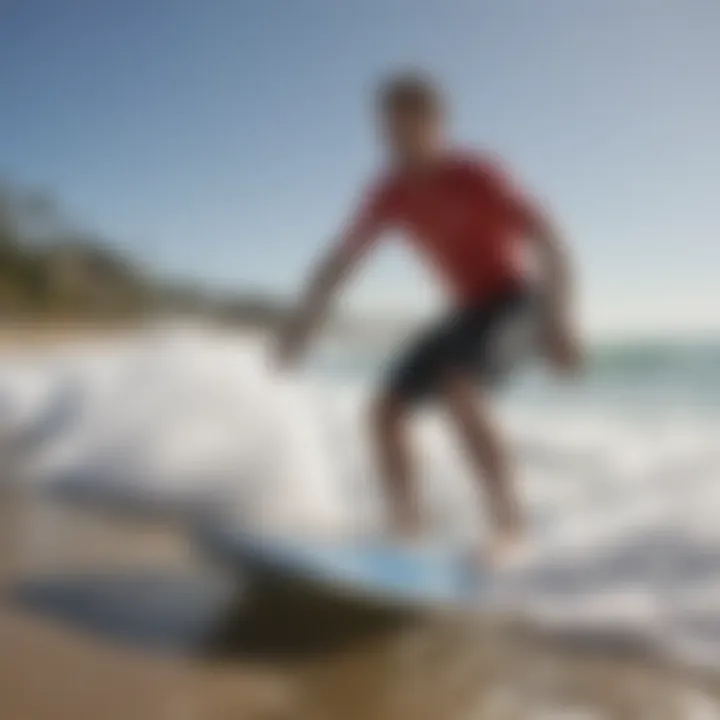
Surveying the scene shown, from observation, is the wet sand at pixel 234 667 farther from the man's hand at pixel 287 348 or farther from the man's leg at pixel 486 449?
the man's hand at pixel 287 348

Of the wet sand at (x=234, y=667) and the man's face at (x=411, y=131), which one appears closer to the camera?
the wet sand at (x=234, y=667)

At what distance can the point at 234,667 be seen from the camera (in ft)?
3.17

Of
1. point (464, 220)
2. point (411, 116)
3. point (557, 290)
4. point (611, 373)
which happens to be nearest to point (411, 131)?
point (411, 116)

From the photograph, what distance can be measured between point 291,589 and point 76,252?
550 mm

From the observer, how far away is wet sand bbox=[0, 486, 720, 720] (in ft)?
2.97

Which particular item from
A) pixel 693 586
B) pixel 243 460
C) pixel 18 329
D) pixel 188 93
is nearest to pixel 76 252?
pixel 18 329

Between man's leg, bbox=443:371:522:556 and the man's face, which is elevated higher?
the man's face

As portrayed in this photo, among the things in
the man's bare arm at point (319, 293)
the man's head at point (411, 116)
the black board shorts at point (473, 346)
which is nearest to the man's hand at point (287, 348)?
the man's bare arm at point (319, 293)

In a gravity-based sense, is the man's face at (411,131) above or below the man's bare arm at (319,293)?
above

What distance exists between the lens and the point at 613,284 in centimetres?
106

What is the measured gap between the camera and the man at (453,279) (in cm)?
106

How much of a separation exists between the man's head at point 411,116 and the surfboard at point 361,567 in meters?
0.48

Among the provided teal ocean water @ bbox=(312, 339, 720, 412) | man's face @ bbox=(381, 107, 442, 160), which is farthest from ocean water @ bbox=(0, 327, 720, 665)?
man's face @ bbox=(381, 107, 442, 160)

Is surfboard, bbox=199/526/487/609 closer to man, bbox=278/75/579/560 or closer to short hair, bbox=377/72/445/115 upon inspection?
man, bbox=278/75/579/560
